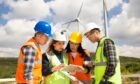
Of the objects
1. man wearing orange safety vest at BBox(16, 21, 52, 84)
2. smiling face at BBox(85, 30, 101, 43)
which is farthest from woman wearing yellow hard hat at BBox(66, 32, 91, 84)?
man wearing orange safety vest at BBox(16, 21, 52, 84)

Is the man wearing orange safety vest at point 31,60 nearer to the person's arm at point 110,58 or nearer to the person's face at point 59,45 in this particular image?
the person's face at point 59,45

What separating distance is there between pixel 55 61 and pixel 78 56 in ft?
1.82

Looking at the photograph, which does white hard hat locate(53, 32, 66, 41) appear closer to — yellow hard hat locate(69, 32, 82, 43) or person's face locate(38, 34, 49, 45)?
yellow hard hat locate(69, 32, 82, 43)

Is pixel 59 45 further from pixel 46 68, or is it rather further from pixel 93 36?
pixel 93 36

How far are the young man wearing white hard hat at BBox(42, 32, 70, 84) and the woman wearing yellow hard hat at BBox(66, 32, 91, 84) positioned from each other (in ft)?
0.81

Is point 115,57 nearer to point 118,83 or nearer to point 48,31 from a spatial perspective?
point 118,83

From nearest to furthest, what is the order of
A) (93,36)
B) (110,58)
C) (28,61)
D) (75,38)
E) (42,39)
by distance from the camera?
(28,61)
(42,39)
(110,58)
(93,36)
(75,38)

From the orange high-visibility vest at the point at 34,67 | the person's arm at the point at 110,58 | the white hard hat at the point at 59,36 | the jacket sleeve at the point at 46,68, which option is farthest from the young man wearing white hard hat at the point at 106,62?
the orange high-visibility vest at the point at 34,67

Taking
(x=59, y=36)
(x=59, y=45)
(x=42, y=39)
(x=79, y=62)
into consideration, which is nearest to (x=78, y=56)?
(x=79, y=62)

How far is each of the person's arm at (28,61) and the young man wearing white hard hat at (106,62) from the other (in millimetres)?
1401

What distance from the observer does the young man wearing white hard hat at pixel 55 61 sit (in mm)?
7219

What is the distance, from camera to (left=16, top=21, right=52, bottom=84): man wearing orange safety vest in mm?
6199

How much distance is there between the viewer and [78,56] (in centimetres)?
768

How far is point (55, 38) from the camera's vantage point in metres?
7.34
